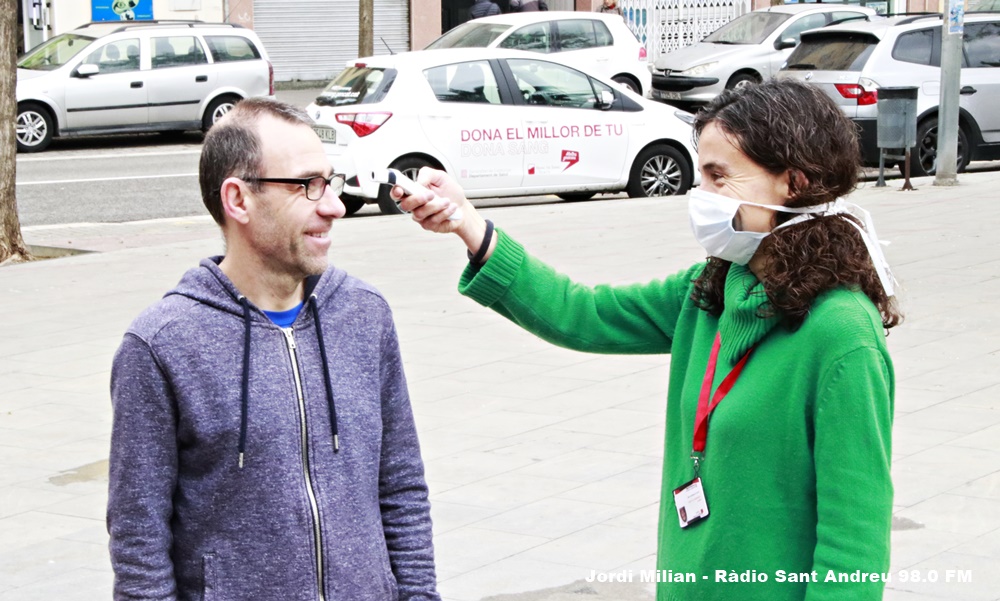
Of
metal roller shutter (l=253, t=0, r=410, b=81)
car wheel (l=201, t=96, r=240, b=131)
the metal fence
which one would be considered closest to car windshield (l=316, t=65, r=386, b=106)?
car wheel (l=201, t=96, r=240, b=131)

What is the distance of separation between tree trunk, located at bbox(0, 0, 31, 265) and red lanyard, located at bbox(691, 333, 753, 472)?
1039cm

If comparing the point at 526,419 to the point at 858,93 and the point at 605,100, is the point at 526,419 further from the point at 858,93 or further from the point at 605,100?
the point at 858,93

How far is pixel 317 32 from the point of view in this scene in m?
31.2

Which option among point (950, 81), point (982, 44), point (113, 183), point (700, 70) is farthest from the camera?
point (700, 70)

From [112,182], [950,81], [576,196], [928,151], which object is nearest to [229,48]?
[112,182]

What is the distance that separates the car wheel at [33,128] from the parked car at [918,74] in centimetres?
1043

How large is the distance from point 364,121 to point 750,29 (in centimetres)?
1078

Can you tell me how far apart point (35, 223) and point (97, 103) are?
6.54 metres

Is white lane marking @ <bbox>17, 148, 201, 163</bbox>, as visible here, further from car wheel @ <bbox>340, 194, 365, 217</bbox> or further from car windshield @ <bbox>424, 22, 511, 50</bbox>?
car wheel @ <bbox>340, 194, 365, 217</bbox>

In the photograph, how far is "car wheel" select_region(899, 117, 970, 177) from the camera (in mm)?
15992

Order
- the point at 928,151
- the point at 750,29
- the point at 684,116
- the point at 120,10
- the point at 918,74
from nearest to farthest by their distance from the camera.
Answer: the point at 684,116 < the point at 918,74 < the point at 928,151 < the point at 750,29 < the point at 120,10

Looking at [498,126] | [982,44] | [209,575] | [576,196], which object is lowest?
[576,196]

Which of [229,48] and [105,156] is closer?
[105,156]

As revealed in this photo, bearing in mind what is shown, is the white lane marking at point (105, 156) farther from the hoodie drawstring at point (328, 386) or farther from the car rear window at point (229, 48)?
the hoodie drawstring at point (328, 386)
